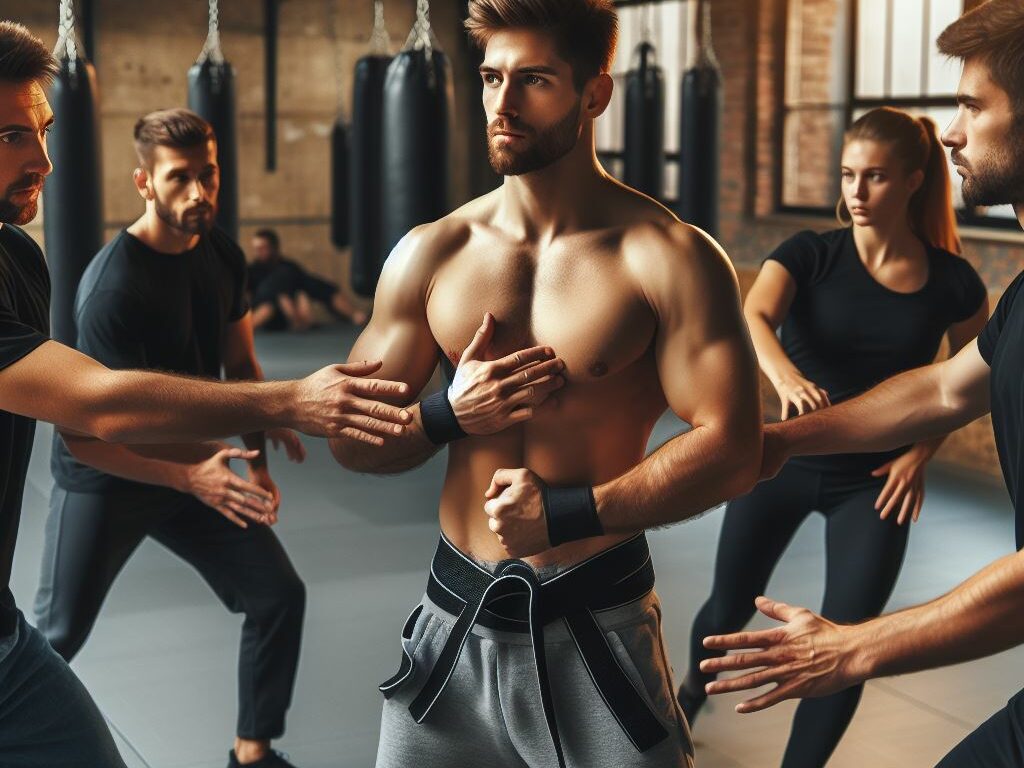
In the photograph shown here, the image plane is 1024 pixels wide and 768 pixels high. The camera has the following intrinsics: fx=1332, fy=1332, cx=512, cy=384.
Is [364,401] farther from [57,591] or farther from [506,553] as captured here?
[57,591]

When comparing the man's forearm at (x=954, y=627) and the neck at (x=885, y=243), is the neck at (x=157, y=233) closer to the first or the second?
the neck at (x=885, y=243)

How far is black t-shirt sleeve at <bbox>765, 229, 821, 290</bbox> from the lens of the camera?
3105mm

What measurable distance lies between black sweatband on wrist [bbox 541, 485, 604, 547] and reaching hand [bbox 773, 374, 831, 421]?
0.87 metres

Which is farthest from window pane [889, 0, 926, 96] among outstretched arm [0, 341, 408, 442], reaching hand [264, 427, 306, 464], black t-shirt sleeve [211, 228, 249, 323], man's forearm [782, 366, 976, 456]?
outstretched arm [0, 341, 408, 442]

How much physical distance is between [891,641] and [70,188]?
2.75 m

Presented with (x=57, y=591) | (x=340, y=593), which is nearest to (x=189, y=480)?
(x=57, y=591)

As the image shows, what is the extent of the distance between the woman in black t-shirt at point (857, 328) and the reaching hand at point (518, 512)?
1145 mm

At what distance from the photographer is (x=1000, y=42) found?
5.71 ft

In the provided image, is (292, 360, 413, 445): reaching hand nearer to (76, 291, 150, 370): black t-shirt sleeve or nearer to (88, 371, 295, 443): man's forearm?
(88, 371, 295, 443): man's forearm

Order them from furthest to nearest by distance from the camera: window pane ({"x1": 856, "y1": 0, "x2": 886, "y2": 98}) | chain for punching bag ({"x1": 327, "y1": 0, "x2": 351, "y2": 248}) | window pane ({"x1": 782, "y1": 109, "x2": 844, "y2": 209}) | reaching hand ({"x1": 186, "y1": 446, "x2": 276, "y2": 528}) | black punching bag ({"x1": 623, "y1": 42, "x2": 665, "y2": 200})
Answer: chain for punching bag ({"x1": 327, "y1": 0, "x2": 351, "y2": 248})
window pane ({"x1": 782, "y1": 109, "x2": 844, "y2": 209})
window pane ({"x1": 856, "y1": 0, "x2": 886, "y2": 98})
black punching bag ({"x1": 623, "y1": 42, "x2": 665, "y2": 200})
reaching hand ({"x1": 186, "y1": 446, "x2": 276, "y2": 528})

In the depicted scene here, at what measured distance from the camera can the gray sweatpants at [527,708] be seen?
6.20ft

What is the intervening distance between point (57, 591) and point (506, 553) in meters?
1.40

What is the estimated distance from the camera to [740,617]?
3076 mm

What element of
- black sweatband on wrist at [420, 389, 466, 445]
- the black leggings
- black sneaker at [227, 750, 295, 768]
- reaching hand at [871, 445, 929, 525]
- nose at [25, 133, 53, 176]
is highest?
nose at [25, 133, 53, 176]
